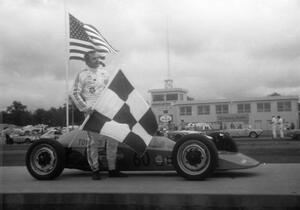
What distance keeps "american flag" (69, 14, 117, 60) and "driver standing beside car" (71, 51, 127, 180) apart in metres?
2.78

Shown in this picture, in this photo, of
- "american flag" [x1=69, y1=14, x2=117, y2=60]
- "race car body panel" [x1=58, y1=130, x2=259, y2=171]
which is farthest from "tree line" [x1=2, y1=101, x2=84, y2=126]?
"race car body panel" [x1=58, y1=130, x2=259, y2=171]

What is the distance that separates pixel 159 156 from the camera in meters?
5.28

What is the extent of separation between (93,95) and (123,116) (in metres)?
0.69

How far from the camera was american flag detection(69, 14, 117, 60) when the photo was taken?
8.79 meters

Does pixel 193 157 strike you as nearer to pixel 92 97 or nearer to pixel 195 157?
pixel 195 157

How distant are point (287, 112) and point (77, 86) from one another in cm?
7262

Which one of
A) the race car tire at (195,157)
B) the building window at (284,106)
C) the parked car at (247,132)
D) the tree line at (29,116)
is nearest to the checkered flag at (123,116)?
the race car tire at (195,157)

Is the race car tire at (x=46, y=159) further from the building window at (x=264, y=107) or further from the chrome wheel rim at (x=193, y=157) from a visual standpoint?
the building window at (x=264, y=107)

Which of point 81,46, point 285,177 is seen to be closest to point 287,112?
point 81,46

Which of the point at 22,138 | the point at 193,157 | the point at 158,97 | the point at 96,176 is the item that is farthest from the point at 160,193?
the point at 158,97

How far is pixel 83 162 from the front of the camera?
18.4ft

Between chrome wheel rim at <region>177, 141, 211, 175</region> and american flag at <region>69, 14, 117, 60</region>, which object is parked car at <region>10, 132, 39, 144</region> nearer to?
american flag at <region>69, 14, 117, 60</region>

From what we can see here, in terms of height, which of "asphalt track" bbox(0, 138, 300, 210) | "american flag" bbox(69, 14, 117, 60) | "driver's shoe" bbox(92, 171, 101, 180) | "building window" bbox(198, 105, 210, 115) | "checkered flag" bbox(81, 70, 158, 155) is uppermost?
"building window" bbox(198, 105, 210, 115)

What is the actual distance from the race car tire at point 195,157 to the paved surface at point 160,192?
13cm
